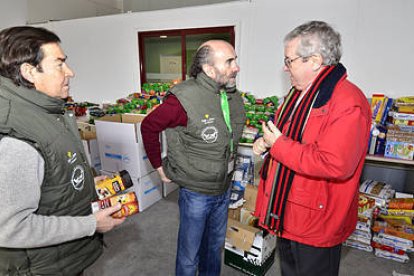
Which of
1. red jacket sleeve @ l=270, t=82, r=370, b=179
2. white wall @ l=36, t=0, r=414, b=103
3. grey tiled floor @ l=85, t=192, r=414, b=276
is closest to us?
red jacket sleeve @ l=270, t=82, r=370, b=179

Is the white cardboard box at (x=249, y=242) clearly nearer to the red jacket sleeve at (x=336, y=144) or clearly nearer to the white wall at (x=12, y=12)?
the red jacket sleeve at (x=336, y=144)

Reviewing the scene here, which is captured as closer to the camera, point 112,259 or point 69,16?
point 112,259

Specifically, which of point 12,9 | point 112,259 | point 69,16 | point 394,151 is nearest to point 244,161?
point 394,151

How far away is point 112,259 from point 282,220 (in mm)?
1566

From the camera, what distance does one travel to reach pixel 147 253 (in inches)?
84.7

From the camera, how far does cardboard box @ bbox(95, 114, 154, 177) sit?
2.68 m

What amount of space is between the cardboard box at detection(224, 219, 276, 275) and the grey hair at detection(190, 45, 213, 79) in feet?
3.75

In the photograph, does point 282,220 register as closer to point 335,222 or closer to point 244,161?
point 335,222

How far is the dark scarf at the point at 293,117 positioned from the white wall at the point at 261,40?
183cm

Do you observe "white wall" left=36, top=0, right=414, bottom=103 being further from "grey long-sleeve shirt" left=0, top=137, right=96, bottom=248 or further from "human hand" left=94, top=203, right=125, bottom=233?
"grey long-sleeve shirt" left=0, top=137, right=96, bottom=248

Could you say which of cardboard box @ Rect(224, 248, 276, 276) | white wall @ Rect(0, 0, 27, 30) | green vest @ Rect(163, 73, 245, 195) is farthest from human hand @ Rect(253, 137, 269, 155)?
white wall @ Rect(0, 0, 27, 30)

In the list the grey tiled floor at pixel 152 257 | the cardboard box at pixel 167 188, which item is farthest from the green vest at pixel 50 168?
the cardboard box at pixel 167 188

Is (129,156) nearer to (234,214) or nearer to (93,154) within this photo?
(93,154)

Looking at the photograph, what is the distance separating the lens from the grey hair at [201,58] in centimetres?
140
